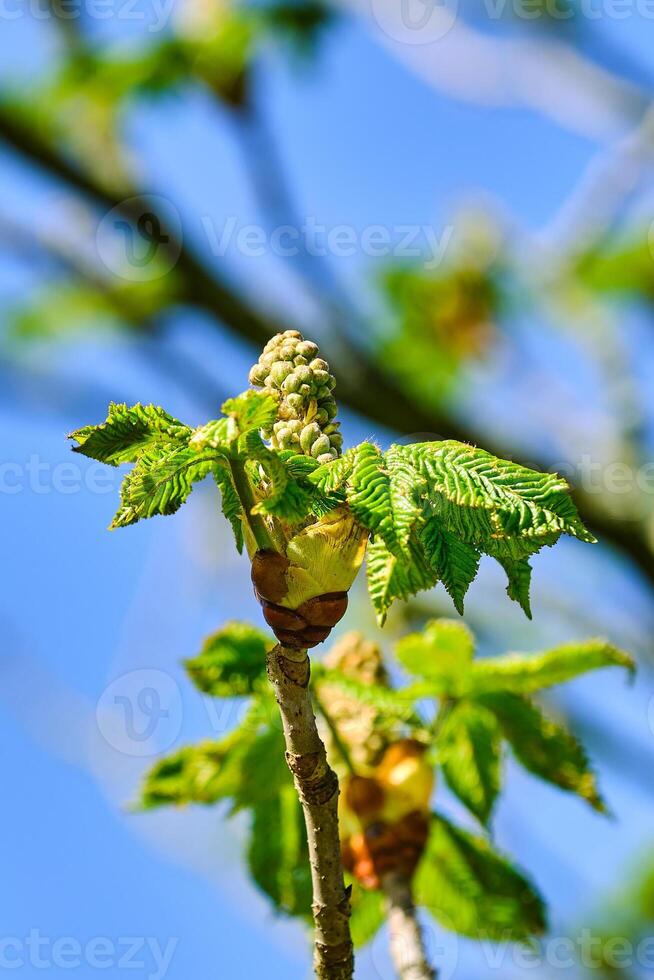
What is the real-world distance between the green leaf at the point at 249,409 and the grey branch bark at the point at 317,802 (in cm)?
29

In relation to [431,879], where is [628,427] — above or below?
above

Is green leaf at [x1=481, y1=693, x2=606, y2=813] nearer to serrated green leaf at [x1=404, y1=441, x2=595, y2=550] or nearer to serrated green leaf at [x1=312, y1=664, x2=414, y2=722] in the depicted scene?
serrated green leaf at [x1=312, y1=664, x2=414, y2=722]

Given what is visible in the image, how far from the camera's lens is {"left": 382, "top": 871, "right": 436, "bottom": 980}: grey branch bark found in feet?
5.93

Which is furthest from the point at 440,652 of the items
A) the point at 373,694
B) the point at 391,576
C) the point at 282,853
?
the point at 391,576

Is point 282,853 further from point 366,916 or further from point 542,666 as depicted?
point 542,666

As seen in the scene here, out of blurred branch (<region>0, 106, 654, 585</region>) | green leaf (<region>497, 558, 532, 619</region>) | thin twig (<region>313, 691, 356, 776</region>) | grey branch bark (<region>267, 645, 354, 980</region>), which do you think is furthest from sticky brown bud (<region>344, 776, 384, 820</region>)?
blurred branch (<region>0, 106, 654, 585</region>)

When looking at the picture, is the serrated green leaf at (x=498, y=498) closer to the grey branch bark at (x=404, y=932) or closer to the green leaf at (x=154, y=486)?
the green leaf at (x=154, y=486)

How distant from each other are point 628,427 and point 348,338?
1422mm

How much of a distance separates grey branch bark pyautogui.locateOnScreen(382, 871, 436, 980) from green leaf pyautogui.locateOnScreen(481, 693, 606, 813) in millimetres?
441

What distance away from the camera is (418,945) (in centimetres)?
184

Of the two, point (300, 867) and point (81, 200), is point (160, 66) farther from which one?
point (300, 867)

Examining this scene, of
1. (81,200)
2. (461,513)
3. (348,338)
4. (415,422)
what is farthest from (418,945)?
(81,200)

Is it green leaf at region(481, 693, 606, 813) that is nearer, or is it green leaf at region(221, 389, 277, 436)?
green leaf at region(221, 389, 277, 436)

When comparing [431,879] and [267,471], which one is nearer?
[267,471]
